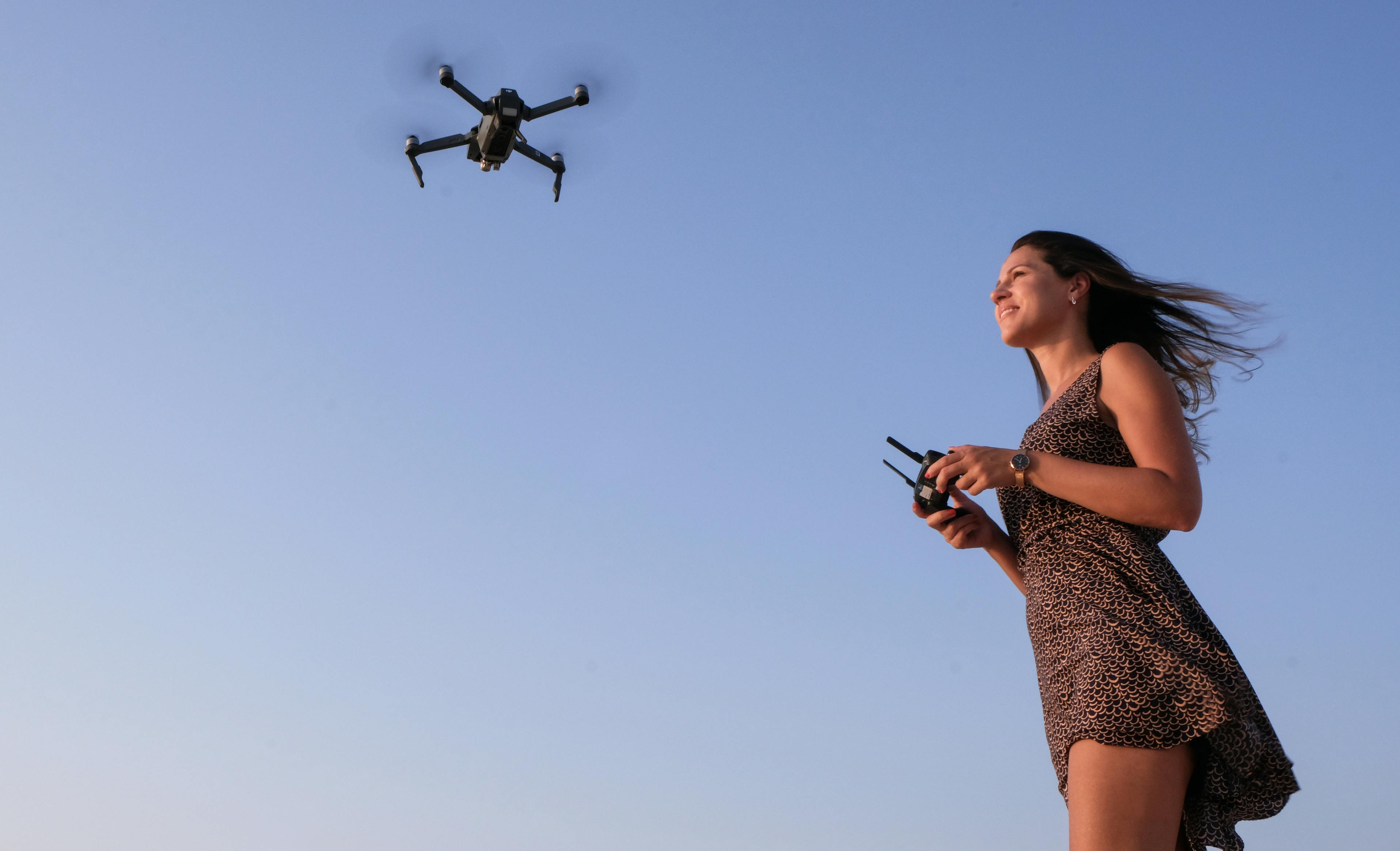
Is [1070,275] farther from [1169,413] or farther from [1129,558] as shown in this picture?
[1129,558]

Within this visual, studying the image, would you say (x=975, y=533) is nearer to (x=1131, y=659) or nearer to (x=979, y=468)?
(x=979, y=468)

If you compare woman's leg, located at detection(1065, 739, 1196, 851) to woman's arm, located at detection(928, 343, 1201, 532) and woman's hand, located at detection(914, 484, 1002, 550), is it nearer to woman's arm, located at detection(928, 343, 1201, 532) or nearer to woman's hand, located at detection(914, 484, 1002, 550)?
woman's arm, located at detection(928, 343, 1201, 532)

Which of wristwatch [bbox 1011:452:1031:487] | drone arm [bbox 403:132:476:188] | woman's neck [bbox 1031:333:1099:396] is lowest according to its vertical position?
wristwatch [bbox 1011:452:1031:487]

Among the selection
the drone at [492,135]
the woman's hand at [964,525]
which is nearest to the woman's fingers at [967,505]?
the woman's hand at [964,525]

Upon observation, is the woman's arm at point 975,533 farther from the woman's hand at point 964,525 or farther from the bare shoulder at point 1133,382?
the bare shoulder at point 1133,382

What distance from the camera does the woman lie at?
2.52 m

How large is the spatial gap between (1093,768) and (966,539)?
77 cm

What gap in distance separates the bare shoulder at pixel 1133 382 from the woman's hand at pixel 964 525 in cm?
46

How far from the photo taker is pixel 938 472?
9.70ft

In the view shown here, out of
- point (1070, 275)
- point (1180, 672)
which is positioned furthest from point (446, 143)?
point (1180, 672)

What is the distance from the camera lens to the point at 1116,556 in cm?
276

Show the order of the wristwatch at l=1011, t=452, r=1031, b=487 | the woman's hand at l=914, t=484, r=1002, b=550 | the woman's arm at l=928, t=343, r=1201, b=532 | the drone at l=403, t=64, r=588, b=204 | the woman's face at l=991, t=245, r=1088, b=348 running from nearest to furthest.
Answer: the woman's arm at l=928, t=343, r=1201, b=532
the wristwatch at l=1011, t=452, r=1031, b=487
the woman's hand at l=914, t=484, r=1002, b=550
the woman's face at l=991, t=245, r=1088, b=348
the drone at l=403, t=64, r=588, b=204

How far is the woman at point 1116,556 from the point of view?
8.27 feet

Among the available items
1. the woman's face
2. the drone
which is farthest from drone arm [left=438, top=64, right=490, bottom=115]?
the woman's face
